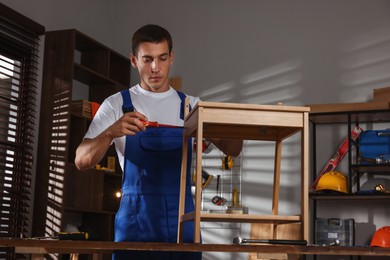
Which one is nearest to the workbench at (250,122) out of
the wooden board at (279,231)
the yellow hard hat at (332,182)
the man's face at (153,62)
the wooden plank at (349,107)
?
the man's face at (153,62)

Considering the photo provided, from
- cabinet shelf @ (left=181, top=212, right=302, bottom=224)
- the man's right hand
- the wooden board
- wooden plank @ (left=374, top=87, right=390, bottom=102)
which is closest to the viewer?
cabinet shelf @ (left=181, top=212, right=302, bottom=224)

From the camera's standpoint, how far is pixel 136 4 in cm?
650

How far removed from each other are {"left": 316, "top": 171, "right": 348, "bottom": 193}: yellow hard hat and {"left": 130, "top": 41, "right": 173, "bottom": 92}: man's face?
2862mm

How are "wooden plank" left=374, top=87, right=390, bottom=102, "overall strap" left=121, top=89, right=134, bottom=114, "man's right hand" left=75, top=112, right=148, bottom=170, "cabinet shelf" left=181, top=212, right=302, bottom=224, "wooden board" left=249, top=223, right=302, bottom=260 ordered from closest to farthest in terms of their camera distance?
"cabinet shelf" left=181, top=212, right=302, bottom=224 → "man's right hand" left=75, top=112, right=148, bottom=170 → "overall strap" left=121, top=89, right=134, bottom=114 → "wooden plank" left=374, top=87, right=390, bottom=102 → "wooden board" left=249, top=223, right=302, bottom=260

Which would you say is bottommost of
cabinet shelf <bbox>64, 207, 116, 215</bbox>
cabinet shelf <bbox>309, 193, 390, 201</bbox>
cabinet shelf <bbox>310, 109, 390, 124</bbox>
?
cabinet shelf <bbox>64, 207, 116, 215</bbox>

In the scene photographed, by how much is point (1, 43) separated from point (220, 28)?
85.9 inches

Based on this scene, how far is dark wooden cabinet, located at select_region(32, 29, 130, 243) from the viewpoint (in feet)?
16.4

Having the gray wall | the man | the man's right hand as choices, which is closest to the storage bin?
the gray wall

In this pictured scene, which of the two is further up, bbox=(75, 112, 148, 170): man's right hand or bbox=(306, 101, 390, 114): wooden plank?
bbox=(306, 101, 390, 114): wooden plank

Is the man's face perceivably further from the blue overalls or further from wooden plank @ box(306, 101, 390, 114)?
wooden plank @ box(306, 101, 390, 114)

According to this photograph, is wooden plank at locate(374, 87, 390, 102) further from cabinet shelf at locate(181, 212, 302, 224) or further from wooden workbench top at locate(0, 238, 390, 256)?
wooden workbench top at locate(0, 238, 390, 256)

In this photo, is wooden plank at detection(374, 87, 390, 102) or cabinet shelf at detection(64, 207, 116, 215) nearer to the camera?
cabinet shelf at detection(64, 207, 116, 215)

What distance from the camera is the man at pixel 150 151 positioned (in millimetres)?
2457

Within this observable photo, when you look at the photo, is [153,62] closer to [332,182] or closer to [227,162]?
[332,182]
